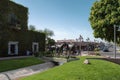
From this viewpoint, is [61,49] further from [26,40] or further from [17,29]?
[17,29]

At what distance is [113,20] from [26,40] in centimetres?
1507

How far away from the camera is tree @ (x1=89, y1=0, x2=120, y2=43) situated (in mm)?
36250

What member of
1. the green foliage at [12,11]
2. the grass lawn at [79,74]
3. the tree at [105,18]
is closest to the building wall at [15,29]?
the green foliage at [12,11]

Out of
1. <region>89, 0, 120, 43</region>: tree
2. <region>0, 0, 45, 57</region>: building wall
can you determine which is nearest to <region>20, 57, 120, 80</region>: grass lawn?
<region>0, 0, 45, 57</region>: building wall

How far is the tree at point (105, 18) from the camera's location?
36.2 m

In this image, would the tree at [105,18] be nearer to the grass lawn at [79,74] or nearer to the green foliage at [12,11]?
the green foliage at [12,11]

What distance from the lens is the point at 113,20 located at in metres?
35.7

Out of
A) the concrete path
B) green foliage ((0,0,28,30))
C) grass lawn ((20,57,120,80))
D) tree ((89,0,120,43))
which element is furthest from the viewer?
tree ((89,0,120,43))

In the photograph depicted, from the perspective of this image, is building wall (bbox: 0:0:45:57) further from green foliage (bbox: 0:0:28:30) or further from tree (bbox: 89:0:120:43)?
tree (bbox: 89:0:120:43)

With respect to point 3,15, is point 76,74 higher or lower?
lower

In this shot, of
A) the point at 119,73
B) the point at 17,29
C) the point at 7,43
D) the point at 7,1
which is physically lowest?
the point at 119,73

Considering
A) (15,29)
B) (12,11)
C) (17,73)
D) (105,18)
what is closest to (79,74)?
(17,73)

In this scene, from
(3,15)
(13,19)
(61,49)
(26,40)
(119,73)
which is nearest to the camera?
(119,73)

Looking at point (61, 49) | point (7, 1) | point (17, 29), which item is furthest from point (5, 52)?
point (61, 49)
